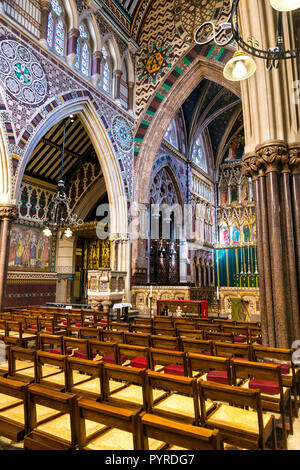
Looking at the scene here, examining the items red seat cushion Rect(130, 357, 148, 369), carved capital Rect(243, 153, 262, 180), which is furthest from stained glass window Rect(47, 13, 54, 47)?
red seat cushion Rect(130, 357, 148, 369)

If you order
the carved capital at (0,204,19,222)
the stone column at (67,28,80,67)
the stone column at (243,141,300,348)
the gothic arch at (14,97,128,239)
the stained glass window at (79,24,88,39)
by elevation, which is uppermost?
the stained glass window at (79,24,88,39)

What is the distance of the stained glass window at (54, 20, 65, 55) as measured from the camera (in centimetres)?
1093

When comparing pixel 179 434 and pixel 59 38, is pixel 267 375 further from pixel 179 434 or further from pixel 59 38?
pixel 59 38

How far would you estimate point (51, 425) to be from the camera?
6.94ft

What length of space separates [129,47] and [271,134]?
12317 millimetres

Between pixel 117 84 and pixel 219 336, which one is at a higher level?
pixel 117 84

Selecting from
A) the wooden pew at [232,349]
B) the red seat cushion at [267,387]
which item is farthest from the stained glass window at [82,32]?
the red seat cushion at [267,387]

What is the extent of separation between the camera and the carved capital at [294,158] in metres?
5.21

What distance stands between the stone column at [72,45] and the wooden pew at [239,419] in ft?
39.7

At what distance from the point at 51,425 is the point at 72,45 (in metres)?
12.5

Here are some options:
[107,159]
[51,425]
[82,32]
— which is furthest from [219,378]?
[82,32]

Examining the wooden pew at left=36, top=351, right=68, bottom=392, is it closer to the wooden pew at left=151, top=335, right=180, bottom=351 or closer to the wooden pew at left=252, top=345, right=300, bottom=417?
the wooden pew at left=151, top=335, right=180, bottom=351

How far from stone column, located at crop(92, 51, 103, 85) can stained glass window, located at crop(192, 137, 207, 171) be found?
953 cm

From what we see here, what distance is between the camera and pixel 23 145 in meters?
9.23
